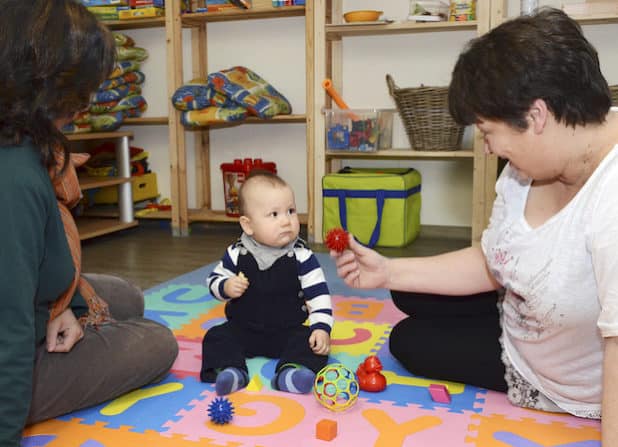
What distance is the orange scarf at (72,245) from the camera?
1.16 metres

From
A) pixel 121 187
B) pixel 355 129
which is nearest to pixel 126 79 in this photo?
pixel 121 187

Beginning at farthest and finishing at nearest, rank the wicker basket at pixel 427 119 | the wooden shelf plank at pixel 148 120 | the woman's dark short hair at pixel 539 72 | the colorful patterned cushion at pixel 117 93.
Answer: the wooden shelf plank at pixel 148 120
the colorful patterned cushion at pixel 117 93
the wicker basket at pixel 427 119
the woman's dark short hair at pixel 539 72

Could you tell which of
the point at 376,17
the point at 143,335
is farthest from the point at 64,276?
the point at 376,17

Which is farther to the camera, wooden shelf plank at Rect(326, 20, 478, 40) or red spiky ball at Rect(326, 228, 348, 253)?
wooden shelf plank at Rect(326, 20, 478, 40)

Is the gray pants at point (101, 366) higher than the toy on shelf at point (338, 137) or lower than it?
lower

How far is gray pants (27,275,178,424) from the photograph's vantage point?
118 cm

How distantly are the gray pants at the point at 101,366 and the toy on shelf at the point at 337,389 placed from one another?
346mm

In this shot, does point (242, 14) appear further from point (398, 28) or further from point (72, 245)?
point (72, 245)

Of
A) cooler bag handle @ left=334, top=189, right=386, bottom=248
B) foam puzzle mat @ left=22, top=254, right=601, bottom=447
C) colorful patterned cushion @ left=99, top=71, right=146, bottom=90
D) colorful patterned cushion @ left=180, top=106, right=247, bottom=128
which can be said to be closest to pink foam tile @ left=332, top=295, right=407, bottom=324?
foam puzzle mat @ left=22, top=254, right=601, bottom=447

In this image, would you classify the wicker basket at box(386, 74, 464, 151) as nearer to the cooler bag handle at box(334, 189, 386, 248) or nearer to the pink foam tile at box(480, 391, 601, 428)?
the cooler bag handle at box(334, 189, 386, 248)

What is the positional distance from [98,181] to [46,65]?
2.27 meters

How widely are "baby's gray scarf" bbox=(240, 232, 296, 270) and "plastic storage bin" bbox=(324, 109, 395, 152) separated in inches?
57.2

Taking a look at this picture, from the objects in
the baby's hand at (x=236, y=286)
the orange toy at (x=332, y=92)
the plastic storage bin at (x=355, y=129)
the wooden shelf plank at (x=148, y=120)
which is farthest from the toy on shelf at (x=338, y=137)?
the baby's hand at (x=236, y=286)

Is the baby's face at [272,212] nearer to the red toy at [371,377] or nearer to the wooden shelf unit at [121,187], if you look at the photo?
the red toy at [371,377]
